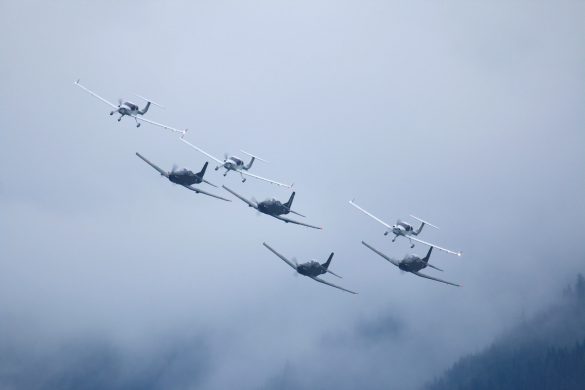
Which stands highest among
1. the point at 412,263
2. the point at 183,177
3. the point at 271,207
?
the point at 412,263

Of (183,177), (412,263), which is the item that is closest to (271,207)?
(183,177)

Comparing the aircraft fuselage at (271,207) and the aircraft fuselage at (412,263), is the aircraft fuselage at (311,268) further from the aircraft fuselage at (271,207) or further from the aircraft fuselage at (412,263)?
the aircraft fuselage at (412,263)

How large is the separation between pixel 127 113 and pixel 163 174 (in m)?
35.5

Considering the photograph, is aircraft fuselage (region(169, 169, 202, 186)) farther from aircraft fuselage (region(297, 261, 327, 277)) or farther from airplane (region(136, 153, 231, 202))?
aircraft fuselage (region(297, 261, 327, 277))

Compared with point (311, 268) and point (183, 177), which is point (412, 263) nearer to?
point (311, 268)

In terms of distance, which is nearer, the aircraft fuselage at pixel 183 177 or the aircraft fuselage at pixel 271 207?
the aircraft fuselage at pixel 183 177

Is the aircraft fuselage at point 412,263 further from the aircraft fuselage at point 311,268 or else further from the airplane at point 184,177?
the airplane at point 184,177

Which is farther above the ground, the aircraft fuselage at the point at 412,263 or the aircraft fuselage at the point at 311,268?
the aircraft fuselage at the point at 412,263

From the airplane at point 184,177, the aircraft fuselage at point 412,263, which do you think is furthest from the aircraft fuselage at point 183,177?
the aircraft fuselage at point 412,263

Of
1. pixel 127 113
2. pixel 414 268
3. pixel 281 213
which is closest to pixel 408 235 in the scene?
pixel 414 268

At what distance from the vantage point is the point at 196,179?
13212 centimetres

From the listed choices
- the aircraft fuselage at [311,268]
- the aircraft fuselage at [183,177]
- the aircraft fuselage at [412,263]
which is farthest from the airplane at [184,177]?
the aircraft fuselage at [412,263]

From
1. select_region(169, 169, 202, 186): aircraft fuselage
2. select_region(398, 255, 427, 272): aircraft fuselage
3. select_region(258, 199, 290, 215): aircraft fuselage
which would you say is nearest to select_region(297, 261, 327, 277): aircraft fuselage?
select_region(258, 199, 290, 215): aircraft fuselage

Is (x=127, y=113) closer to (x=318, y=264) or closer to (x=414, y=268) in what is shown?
(x=318, y=264)
